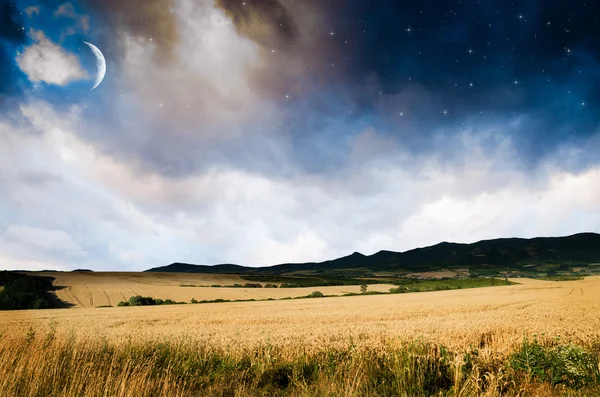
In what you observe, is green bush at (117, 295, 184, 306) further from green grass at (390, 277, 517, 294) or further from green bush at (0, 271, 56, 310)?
green grass at (390, 277, 517, 294)

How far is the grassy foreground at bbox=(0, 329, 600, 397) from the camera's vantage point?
705cm

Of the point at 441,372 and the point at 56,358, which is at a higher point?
the point at 56,358

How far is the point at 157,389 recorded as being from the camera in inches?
272

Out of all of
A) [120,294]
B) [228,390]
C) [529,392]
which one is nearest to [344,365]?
[228,390]

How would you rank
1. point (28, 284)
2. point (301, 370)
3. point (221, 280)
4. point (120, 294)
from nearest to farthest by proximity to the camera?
point (301, 370) < point (28, 284) < point (120, 294) < point (221, 280)

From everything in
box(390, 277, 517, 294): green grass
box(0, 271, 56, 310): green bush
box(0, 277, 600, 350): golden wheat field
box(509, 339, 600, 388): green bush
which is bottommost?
box(390, 277, 517, 294): green grass

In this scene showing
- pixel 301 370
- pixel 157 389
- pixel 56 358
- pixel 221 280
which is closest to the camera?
pixel 157 389

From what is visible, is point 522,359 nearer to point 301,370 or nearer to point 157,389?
point 301,370

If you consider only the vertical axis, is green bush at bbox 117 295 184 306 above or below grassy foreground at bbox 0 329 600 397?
below

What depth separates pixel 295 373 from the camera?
8969mm

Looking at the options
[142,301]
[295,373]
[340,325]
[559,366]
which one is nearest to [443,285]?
[142,301]

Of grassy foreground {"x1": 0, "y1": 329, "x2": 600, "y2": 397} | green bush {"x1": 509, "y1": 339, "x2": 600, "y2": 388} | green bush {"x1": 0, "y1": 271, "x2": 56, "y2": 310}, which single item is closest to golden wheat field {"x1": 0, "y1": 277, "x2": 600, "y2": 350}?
grassy foreground {"x1": 0, "y1": 329, "x2": 600, "y2": 397}

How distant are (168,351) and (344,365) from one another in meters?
5.40

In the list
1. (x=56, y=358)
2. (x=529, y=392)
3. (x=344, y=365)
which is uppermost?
(x=56, y=358)
